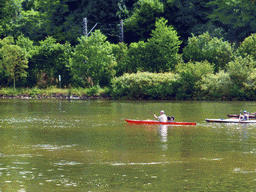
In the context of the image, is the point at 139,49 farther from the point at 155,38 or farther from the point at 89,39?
the point at 89,39

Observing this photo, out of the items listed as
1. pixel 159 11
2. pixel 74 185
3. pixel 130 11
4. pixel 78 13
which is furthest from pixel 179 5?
pixel 74 185

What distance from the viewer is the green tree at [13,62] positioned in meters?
77.9

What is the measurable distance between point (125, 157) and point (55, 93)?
56221 millimetres

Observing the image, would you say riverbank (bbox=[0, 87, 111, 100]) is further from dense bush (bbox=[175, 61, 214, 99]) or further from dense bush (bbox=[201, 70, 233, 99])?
dense bush (bbox=[201, 70, 233, 99])

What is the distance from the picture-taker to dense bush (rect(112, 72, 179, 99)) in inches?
2822

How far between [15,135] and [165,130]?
10.2 meters

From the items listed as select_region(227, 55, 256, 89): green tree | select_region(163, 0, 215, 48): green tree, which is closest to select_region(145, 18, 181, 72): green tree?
select_region(163, 0, 215, 48): green tree

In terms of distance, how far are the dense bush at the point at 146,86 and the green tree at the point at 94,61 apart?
4.48 meters

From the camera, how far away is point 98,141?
2775 centimetres

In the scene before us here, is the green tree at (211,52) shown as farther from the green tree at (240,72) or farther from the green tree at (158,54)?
the green tree at (240,72)

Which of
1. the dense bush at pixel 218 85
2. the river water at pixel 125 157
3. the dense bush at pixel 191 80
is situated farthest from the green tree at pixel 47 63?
the river water at pixel 125 157

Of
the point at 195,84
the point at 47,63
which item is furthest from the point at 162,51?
the point at 47,63

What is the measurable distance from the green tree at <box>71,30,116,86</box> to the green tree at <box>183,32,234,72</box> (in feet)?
43.9

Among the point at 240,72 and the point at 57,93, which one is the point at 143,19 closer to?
the point at 57,93
